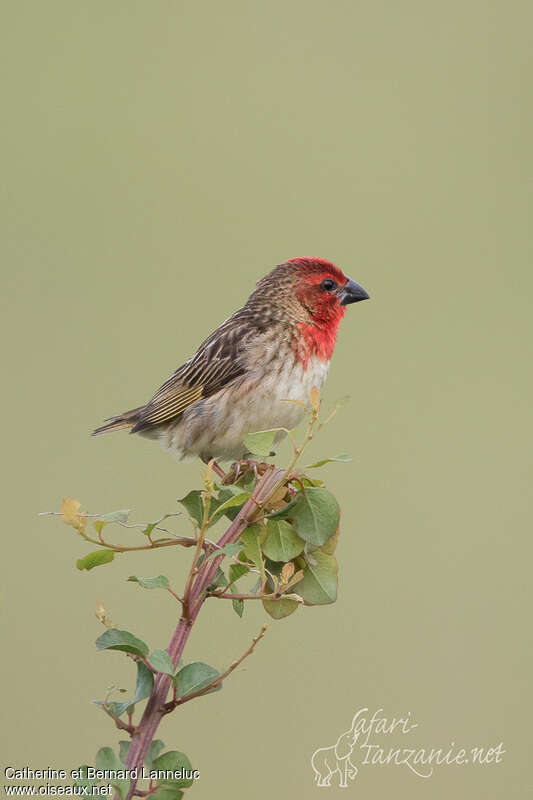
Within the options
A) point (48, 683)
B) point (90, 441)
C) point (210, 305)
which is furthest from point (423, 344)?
point (48, 683)

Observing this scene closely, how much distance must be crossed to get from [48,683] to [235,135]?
6.59 meters

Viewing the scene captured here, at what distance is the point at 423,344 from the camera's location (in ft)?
23.6

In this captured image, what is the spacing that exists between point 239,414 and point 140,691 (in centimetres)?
195

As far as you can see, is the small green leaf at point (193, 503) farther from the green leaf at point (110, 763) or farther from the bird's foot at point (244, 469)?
the bird's foot at point (244, 469)

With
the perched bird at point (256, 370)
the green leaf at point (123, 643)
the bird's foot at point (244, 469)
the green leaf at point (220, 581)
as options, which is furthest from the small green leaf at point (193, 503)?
the perched bird at point (256, 370)

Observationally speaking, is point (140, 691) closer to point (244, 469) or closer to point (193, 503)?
point (193, 503)

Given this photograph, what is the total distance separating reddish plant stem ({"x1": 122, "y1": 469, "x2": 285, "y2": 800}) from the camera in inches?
52.0

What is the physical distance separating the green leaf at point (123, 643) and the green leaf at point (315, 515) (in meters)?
0.31

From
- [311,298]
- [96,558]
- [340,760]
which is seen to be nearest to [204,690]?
[96,558]

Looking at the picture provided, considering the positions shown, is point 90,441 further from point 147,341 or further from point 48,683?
point 48,683

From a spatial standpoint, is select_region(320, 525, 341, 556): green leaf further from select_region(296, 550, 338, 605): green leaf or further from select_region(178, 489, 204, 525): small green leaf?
select_region(178, 489, 204, 525): small green leaf

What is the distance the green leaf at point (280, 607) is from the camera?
1623mm

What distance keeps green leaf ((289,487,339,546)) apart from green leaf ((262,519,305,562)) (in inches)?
0.9

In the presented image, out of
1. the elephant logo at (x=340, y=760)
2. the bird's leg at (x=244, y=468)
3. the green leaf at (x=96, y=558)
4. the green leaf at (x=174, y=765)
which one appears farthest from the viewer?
the bird's leg at (x=244, y=468)
